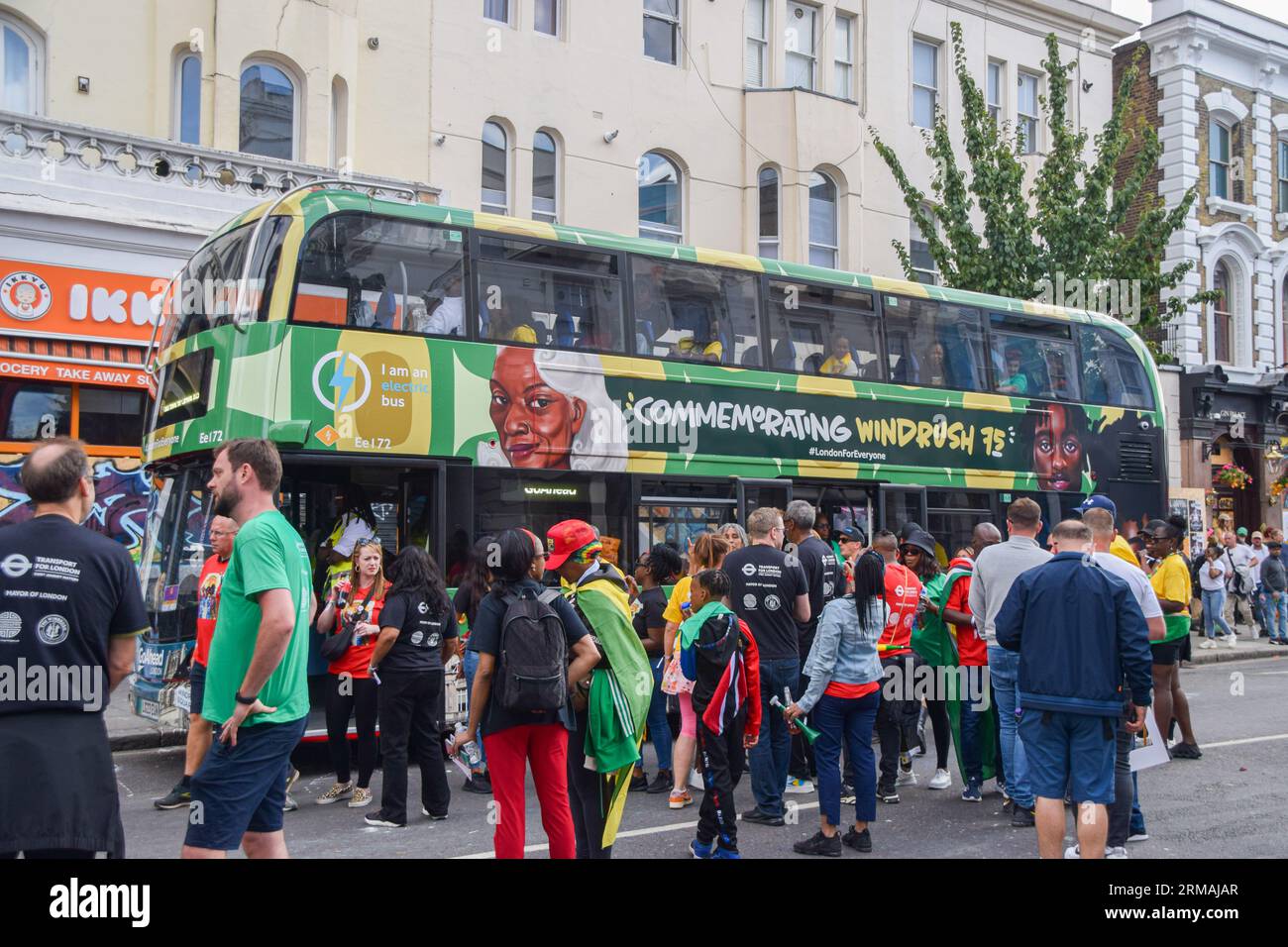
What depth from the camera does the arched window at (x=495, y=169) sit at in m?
19.0

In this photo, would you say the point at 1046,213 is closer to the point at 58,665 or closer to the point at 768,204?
the point at 768,204

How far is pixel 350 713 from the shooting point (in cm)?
855

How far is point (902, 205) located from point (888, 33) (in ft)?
11.1

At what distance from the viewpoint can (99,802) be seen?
4277 mm

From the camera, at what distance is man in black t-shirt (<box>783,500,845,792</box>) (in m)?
8.62

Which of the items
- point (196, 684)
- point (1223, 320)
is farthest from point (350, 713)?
point (1223, 320)

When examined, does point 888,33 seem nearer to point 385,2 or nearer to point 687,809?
point 385,2

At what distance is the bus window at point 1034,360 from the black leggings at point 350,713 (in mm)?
Result: 8881

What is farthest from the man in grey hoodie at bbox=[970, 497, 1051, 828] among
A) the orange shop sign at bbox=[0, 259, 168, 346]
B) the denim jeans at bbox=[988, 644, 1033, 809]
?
the orange shop sign at bbox=[0, 259, 168, 346]

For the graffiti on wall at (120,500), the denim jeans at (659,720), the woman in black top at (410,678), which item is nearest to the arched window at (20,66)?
the graffiti on wall at (120,500)

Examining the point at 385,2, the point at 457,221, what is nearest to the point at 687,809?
the point at 457,221

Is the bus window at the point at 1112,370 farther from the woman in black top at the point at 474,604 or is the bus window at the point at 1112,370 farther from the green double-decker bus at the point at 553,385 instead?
the woman in black top at the point at 474,604

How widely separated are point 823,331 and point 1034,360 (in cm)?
348

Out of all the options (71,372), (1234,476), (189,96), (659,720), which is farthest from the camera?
(1234,476)
